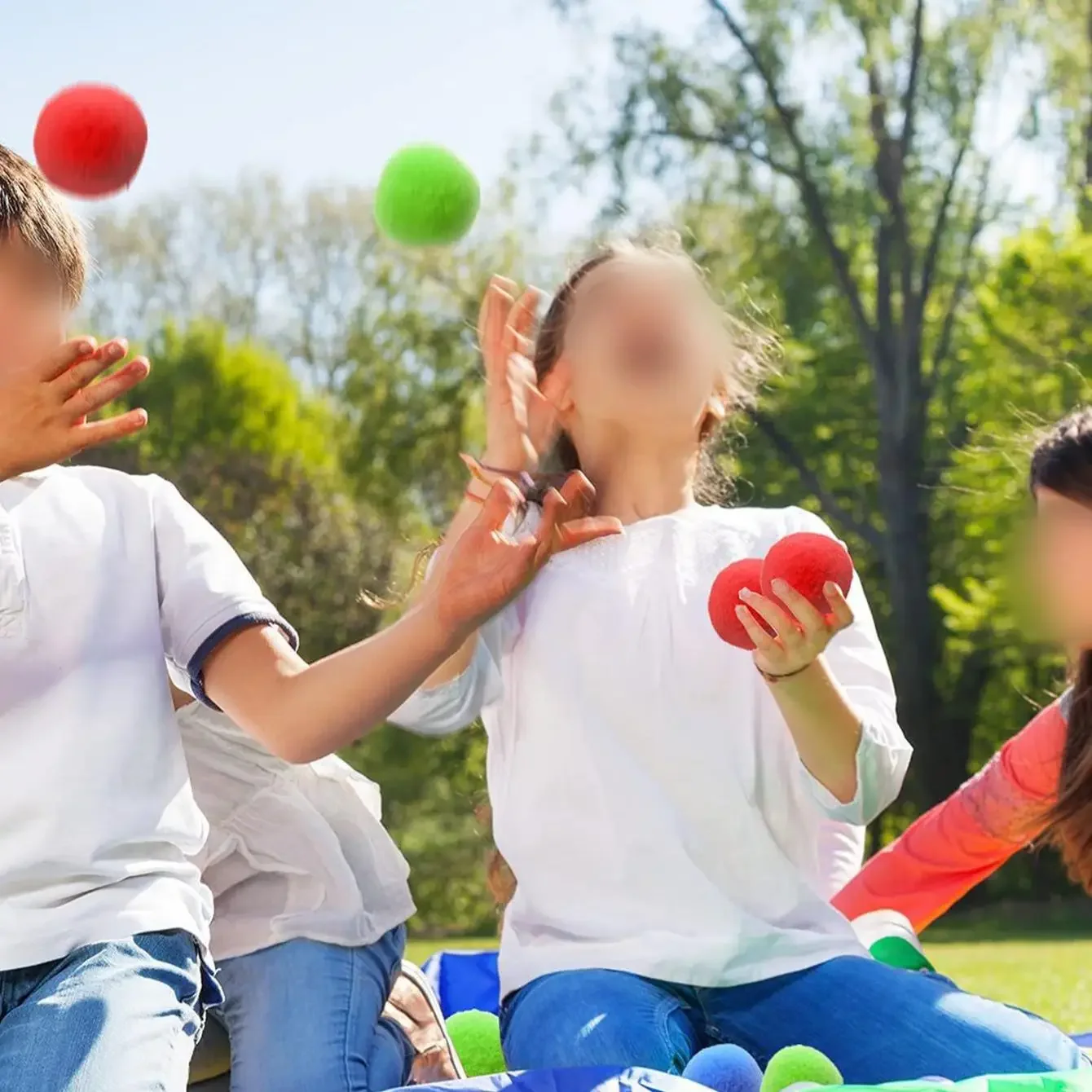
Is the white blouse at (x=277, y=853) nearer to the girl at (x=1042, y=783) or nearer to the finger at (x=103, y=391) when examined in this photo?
the finger at (x=103, y=391)

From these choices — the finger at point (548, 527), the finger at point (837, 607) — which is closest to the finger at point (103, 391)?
the finger at point (548, 527)

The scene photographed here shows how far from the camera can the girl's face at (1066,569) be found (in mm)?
3143

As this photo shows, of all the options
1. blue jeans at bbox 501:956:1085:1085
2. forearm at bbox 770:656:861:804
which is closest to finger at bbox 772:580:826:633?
forearm at bbox 770:656:861:804

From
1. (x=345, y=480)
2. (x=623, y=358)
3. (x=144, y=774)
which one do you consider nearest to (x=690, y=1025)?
(x=144, y=774)

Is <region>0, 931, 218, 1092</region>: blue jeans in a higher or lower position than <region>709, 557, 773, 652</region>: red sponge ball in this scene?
lower

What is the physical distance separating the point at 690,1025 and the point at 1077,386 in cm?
1590

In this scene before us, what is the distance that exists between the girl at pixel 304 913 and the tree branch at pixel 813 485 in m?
17.1

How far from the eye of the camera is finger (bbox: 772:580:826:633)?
7.38 ft

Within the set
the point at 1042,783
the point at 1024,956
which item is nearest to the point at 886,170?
the point at 1024,956

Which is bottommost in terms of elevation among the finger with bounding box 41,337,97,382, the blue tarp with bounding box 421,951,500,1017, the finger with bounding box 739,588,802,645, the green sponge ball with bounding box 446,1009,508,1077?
the blue tarp with bounding box 421,951,500,1017

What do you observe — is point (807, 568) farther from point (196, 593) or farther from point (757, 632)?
point (196, 593)

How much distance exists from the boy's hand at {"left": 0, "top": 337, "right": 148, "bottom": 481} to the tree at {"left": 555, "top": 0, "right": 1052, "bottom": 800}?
702 inches

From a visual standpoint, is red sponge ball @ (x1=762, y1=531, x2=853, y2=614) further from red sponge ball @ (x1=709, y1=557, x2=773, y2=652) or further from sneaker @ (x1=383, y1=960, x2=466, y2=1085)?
sneaker @ (x1=383, y1=960, x2=466, y2=1085)

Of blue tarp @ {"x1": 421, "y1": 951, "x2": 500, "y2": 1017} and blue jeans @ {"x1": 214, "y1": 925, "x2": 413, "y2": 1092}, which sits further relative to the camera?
blue tarp @ {"x1": 421, "y1": 951, "x2": 500, "y2": 1017}
